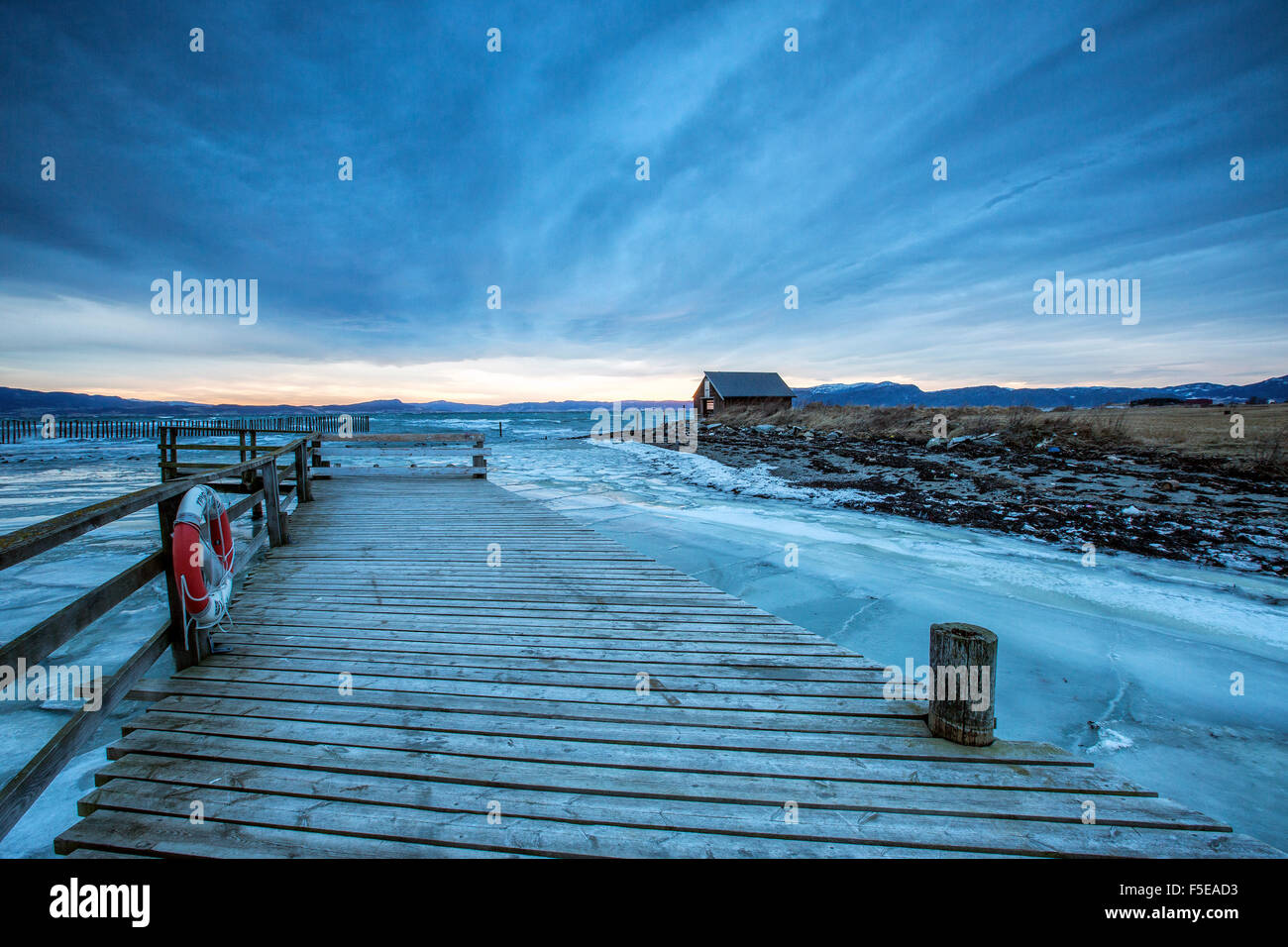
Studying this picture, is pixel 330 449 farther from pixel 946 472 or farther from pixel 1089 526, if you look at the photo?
pixel 1089 526

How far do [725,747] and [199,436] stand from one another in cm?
5832

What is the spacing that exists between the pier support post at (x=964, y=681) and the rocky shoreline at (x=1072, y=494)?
7417 millimetres

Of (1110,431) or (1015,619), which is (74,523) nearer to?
(1015,619)

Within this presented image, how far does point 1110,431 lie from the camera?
1936cm

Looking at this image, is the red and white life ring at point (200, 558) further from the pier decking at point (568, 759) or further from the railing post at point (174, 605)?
the pier decking at point (568, 759)

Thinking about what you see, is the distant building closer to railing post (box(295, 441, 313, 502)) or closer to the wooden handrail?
railing post (box(295, 441, 313, 502))

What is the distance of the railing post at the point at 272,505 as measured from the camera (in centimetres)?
661

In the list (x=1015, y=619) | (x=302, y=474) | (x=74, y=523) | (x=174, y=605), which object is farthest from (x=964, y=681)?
(x=302, y=474)

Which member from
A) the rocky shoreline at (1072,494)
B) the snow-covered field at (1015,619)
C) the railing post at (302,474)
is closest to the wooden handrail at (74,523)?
the snow-covered field at (1015,619)

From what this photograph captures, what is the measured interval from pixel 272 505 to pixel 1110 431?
24966 mm

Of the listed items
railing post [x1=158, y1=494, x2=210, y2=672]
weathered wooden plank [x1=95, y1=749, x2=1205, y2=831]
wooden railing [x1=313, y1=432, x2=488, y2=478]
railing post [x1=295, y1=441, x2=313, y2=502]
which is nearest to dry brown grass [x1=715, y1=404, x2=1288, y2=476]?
weathered wooden plank [x1=95, y1=749, x2=1205, y2=831]

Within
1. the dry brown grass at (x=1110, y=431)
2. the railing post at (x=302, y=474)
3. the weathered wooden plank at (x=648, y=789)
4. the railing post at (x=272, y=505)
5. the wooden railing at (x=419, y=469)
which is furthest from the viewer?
the dry brown grass at (x=1110, y=431)
